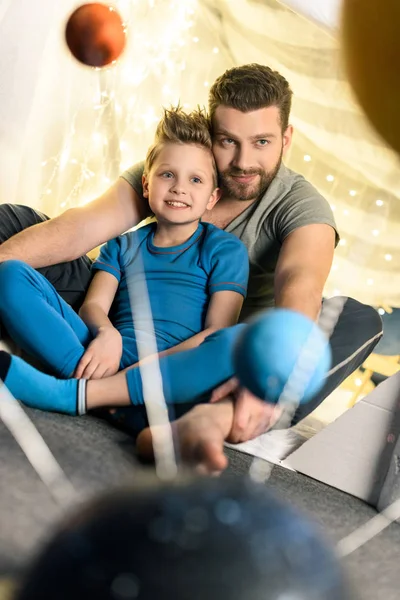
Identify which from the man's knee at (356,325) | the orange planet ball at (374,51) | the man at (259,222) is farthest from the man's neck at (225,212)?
the orange planet ball at (374,51)

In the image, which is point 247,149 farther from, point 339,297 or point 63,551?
point 63,551

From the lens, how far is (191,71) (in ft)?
1.29

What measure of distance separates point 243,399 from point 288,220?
0.64 feet

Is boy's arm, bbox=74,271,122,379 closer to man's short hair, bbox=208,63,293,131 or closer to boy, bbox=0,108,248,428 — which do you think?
boy, bbox=0,108,248,428

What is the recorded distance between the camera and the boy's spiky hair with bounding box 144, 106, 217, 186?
33 cm

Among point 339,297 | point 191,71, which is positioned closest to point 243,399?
point 339,297

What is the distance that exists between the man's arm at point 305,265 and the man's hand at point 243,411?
0.21 ft

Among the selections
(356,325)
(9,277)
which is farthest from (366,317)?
(9,277)

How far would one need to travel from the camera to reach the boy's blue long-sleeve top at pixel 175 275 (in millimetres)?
335

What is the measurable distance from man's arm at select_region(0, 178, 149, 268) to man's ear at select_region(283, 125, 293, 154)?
13cm

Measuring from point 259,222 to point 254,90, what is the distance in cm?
12

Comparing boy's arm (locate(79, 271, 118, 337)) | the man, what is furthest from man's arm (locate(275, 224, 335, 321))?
boy's arm (locate(79, 271, 118, 337))

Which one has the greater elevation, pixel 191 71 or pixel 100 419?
pixel 191 71

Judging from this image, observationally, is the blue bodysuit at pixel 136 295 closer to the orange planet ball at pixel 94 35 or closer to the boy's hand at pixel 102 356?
the boy's hand at pixel 102 356
